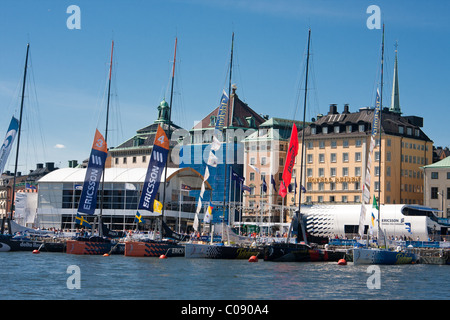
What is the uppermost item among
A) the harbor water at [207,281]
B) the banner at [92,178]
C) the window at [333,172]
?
the window at [333,172]

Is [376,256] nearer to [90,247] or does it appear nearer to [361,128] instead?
[90,247]

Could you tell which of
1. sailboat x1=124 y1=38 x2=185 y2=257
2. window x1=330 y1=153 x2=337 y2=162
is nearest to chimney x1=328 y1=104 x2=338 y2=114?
window x1=330 y1=153 x2=337 y2=162

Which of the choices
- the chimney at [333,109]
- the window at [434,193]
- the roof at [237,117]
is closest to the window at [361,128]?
the chimney at [333,109]

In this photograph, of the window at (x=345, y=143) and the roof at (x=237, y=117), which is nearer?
the window at (x=345, y=143)

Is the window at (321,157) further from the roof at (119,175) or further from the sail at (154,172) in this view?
the sail at (154,172)

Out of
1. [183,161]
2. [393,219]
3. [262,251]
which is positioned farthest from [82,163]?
[262,251]

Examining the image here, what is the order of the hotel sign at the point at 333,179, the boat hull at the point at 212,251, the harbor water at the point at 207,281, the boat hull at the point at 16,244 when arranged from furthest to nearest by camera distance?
1. the hotel sign at the point at 333,179
2. the boat hull at the point at 16,244
3. the boat hull at the point at 212,251
4. the harbor water at the point at 207,281

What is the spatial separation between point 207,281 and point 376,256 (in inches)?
1015

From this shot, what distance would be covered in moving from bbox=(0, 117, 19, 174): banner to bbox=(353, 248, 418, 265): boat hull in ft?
122

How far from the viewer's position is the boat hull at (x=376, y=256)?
228 ft

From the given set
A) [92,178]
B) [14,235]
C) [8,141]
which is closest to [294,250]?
[92,178]

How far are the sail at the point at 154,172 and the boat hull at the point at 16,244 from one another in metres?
17.6

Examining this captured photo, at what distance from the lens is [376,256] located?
2766 inches
